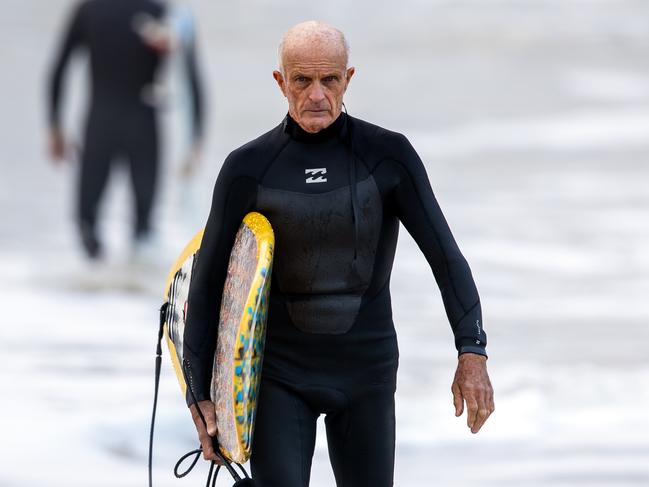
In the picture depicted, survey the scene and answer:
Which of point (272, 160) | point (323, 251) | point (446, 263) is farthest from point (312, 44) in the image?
point (446, 263)

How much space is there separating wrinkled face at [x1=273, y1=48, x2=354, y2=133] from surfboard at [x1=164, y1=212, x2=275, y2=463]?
0.27 m

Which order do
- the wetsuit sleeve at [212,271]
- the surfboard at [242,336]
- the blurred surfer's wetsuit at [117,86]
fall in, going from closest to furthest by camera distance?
the surfboard at [242,336] → the wetsuit sleeve at [212,271] → the blurred surfer's wetsuit at [117,86]

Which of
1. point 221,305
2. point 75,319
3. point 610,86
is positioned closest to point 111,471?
point 221,305

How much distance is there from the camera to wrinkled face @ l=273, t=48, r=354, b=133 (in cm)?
415

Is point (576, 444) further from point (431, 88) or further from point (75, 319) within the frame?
point (431, 88)

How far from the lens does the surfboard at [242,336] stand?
13.6ft

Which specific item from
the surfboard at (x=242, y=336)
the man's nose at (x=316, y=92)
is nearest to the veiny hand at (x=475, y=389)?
the surfboard at (x=242, y=336)

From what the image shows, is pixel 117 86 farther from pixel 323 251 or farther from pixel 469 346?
pixel 469 346

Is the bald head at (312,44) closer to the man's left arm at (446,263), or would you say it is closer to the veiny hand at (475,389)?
the man's left arm at (446,263)

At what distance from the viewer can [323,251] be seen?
430 cm

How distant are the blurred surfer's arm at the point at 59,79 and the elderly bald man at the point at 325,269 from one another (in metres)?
7.44

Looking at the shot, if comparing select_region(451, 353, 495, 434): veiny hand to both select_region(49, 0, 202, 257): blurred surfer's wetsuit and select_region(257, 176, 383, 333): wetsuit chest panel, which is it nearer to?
select_region(257, 176, 383, 333): wetsuit chest panel

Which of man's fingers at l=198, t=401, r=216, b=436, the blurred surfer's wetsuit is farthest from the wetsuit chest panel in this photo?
the blurred surfer's wetsuit

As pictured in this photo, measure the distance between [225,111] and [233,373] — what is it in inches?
709
